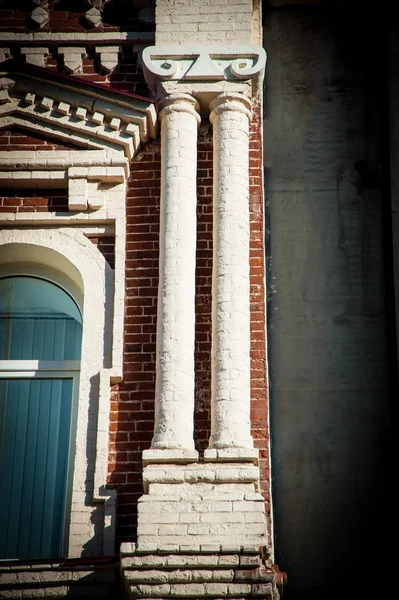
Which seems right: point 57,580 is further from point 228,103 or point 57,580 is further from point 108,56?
point 108,56

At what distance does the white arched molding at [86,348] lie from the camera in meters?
8.12

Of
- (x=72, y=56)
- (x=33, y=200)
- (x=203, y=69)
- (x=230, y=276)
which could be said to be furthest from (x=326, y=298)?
(x=72, y=56)

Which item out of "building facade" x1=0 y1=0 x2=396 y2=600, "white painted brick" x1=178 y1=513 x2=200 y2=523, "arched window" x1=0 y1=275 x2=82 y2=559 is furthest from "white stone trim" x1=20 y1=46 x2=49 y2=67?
"white painted brick" x1=178 y1=513 x2=200 y2=523

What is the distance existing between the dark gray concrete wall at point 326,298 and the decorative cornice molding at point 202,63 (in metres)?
1.09

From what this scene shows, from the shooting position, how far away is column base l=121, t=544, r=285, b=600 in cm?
755

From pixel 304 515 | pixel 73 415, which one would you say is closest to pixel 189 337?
pixel 73 415

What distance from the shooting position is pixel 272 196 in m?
9.97

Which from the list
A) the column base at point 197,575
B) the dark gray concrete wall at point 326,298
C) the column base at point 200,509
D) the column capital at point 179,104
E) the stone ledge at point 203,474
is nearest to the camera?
the column base at point 197,575

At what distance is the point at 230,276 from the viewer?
855cm

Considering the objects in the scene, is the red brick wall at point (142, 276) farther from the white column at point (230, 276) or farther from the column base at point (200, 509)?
the column base at point (200, 509)

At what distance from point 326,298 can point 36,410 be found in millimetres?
2517

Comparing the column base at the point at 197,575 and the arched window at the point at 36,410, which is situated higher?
the arched window at the point at 36,410

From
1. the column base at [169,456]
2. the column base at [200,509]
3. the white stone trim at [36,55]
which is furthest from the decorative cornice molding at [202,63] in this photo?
the column base at [200,509]

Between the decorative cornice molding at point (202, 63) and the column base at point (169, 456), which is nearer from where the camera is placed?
the column base at point (169, 456)
